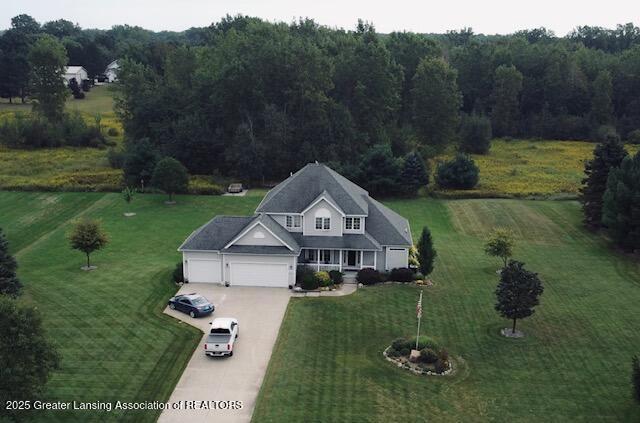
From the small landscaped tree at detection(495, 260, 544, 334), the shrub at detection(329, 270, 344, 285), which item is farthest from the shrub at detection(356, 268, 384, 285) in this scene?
the small landscaped tree at detection(495, 260, 544, 334)

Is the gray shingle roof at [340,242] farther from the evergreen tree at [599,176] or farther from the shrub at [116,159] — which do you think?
the shrub at [116,159]

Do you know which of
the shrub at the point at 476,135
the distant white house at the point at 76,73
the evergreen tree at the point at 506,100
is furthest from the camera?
the distant white house at the point at 76,73

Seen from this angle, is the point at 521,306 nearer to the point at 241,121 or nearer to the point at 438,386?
the point at 438,386

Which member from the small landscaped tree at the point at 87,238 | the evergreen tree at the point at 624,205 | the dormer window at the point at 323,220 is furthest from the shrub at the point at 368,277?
the evergreen tree at the point at 624,205

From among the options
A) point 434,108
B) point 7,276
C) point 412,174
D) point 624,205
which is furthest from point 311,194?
point 434,108

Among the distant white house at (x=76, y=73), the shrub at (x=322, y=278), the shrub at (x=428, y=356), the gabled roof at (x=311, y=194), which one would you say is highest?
the distant white house at (x=76, y=73)

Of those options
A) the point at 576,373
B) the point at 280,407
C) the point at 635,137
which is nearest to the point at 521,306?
the point at 576,373

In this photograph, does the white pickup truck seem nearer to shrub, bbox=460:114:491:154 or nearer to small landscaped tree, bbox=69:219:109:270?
small landscaped tree, bbox=69:219:109:270
